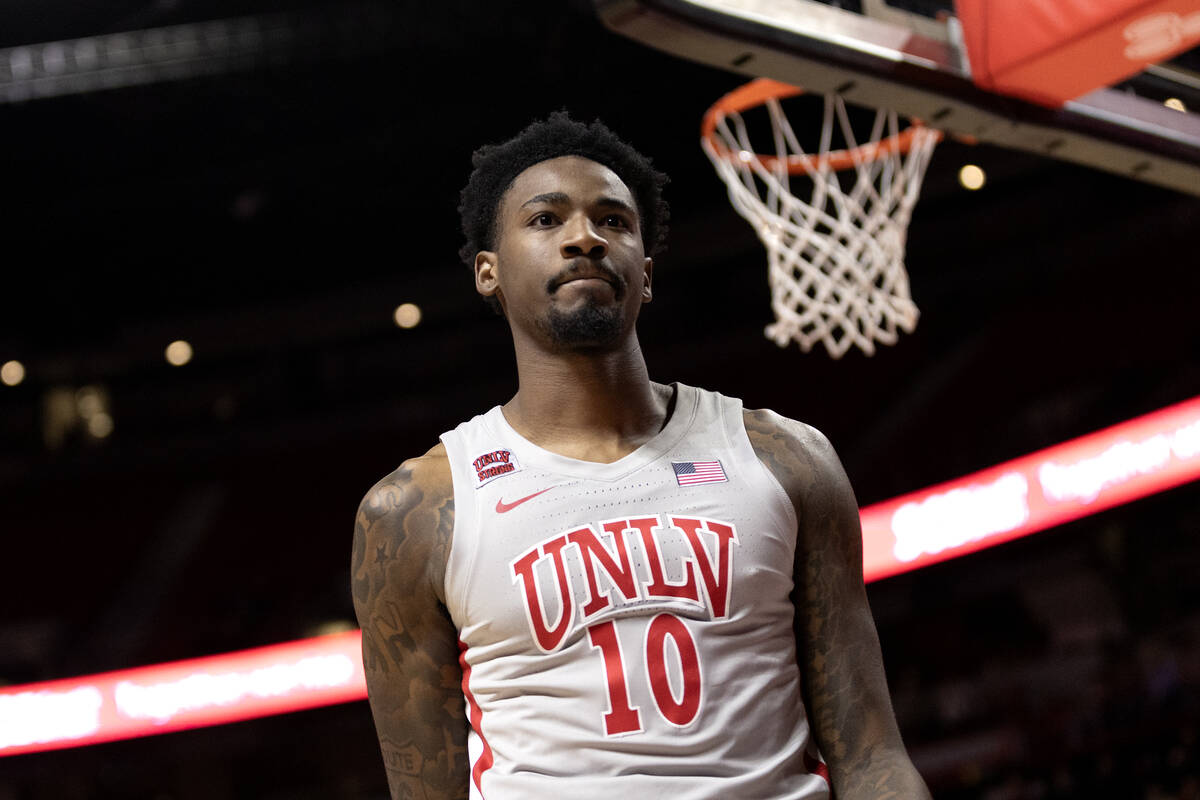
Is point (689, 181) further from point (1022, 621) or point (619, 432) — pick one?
point (619, 432)

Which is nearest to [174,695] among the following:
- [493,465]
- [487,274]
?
[487,274]

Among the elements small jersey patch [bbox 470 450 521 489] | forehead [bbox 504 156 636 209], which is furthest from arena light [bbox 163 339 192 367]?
small jersey patch [bbox 470 450 521 489]

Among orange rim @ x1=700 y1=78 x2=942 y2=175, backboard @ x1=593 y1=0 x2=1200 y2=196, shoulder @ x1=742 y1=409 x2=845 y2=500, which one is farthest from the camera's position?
orange rim @ x1=700 y1=78 x2=942 y2=175

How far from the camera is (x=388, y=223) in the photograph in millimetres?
11734

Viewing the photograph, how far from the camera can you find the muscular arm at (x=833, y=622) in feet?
6.25

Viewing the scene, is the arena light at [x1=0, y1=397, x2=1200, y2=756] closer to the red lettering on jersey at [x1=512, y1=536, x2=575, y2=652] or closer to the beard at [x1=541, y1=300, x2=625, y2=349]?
the beard at [x1=541, y1=300, x2=625, y2=349]

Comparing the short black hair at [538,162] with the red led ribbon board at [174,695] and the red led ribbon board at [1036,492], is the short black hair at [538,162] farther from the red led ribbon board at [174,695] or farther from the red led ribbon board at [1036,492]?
the red led ribbon board at [174,695]

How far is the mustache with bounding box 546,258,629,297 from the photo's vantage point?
1939 mm

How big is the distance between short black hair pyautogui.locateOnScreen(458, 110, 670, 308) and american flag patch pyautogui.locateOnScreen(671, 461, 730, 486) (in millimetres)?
454

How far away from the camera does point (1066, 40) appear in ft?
11.4

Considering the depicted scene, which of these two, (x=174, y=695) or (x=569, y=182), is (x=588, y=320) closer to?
(x=569, y=182)

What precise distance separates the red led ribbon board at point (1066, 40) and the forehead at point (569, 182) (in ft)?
6.32

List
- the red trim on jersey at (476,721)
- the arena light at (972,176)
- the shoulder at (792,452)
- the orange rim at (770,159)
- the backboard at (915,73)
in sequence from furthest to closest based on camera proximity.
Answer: the arena light at (972,176)
the orange rim at (770,159)
the backboard at (915,73)
the shoulder at (792,452)
the red trim on jersey at (476,721)

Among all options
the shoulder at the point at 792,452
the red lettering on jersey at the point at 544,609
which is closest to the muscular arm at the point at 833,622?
the shoulder at the point at 792,452
